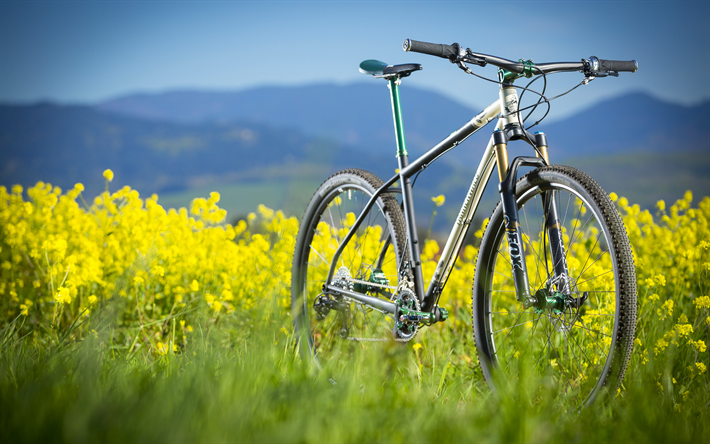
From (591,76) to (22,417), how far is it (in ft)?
6.84

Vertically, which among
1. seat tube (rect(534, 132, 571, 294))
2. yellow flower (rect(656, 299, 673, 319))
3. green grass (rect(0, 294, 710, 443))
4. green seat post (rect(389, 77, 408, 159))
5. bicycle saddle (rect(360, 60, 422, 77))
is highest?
bicycle saddle (rect(360, 60, 422, 77))

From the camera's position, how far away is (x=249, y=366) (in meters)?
1.59

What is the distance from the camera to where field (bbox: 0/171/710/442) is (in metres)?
1.25

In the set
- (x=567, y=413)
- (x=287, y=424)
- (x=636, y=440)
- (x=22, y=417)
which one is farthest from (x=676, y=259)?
(x=22, y=417)

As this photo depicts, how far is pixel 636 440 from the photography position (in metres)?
1.31

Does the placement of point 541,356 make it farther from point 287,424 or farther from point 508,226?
point 287,424

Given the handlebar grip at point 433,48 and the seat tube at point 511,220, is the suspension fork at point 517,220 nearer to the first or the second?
the seat tube at point 511,220

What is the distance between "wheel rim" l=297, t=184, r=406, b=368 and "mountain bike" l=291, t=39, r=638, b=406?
0.01m

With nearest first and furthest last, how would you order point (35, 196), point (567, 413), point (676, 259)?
point (567, 413) < point (676, 259) < point (35, 196)

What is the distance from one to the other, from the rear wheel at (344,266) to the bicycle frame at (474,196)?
87 mm

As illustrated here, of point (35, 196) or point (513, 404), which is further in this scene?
point (35, 196)

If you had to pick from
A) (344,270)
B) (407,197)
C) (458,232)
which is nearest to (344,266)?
(344,270)

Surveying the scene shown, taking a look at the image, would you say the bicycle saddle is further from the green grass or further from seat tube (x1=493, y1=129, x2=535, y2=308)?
the green grass

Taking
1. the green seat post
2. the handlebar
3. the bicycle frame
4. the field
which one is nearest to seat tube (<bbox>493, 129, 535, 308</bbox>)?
the bicycle frame
